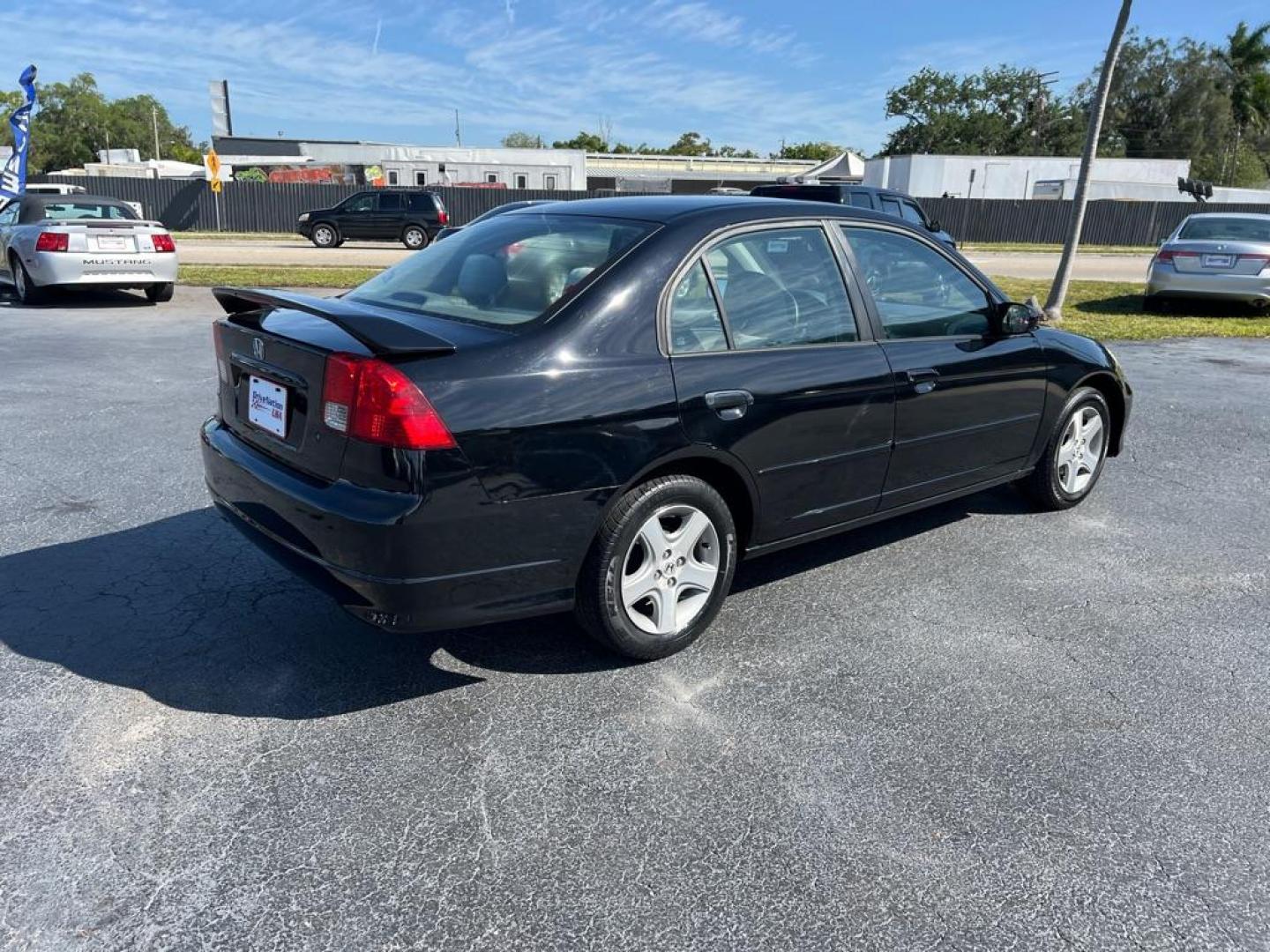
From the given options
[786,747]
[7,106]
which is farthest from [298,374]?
[7,106]

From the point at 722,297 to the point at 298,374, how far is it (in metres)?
1.52

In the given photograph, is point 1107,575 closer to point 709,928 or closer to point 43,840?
point 709,928

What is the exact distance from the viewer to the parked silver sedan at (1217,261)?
12680mm

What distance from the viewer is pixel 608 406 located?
9.76ft

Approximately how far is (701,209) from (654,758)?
6.76 feet

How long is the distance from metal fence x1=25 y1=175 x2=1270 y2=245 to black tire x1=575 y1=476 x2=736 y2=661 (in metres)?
32.4

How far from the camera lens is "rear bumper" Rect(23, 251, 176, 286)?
11.2 m

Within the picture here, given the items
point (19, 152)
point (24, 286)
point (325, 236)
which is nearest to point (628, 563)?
point (24, 286)

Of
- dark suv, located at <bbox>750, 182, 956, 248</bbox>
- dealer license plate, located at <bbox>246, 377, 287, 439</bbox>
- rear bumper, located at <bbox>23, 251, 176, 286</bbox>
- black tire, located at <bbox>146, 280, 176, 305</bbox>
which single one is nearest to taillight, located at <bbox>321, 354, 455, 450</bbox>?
dealer license plate, located at <bbox>246, 377, 287, 439</bbox>

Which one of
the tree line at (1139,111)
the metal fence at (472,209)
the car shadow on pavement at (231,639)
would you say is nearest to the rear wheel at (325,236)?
the metal fence at (472,209)

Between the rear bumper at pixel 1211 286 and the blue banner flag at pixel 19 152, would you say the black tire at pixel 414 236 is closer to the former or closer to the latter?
the blue banner flag at pixel 19 152

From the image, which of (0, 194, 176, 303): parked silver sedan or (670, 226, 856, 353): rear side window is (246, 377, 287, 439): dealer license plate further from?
(0, 194, 176, 303): parked silver sedan

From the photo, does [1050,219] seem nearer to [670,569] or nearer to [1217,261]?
[1217,261]

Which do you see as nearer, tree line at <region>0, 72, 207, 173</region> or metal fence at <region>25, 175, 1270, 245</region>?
metal fence at <region>25, 175, 1270, 245</region>
